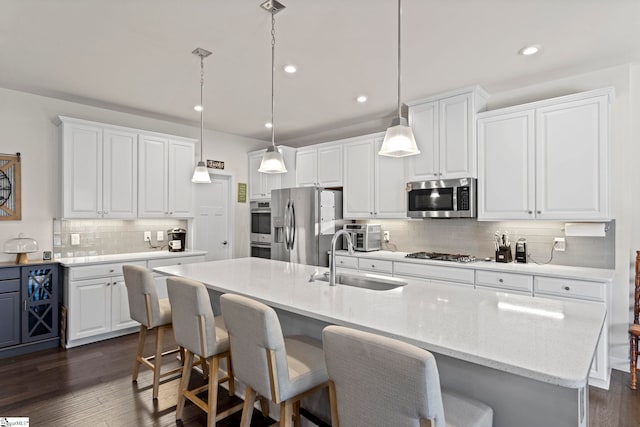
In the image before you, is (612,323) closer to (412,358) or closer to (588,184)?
(588,184)

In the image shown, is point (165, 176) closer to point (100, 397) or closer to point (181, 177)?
point (181, 177)

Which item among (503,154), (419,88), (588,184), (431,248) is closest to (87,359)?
(431,248)

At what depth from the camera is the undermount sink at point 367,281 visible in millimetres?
2413

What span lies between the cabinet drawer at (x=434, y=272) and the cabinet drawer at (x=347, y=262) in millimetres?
580

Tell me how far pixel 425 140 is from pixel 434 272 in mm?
1463

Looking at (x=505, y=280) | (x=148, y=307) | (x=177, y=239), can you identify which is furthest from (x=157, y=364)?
(x=505, y=280)

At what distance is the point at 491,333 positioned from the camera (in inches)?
53.4

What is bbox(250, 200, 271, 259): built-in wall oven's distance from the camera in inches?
217

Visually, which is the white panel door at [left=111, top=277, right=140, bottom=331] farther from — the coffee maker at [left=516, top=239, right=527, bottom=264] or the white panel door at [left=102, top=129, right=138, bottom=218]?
the coffee maker at [left=516, top=239, right=527, bottom=264]

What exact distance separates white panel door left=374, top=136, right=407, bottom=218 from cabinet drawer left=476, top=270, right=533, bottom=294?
120 cm

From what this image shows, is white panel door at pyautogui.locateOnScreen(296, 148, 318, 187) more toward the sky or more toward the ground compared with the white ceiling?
more toward the ground

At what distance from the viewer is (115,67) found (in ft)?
10.4

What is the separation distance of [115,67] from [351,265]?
323 cm

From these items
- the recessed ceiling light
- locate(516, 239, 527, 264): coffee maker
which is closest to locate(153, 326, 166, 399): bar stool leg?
locate(516, 239, 527, 264): coffee maker
